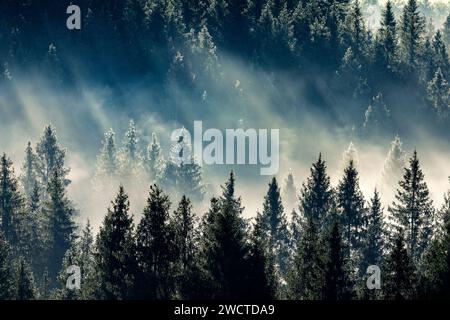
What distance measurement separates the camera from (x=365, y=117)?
6447 inches

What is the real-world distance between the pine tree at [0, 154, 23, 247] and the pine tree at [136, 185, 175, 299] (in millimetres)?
32553

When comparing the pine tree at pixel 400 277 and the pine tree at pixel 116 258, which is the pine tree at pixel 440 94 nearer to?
the pine tree at pixel 116 258

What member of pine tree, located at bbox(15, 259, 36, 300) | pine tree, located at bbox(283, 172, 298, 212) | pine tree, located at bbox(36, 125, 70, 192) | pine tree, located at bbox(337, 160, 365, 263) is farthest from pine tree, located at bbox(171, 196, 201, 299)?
pine tree, located at bbox(36, 125, 70, 192)

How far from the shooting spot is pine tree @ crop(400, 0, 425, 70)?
6673 inches

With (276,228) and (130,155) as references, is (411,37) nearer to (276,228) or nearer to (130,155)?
(130,155)

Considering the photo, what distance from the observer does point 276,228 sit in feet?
281

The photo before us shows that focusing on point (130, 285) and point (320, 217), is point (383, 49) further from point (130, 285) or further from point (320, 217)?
point (130, 285)

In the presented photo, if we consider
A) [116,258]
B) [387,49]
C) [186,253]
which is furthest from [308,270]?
[387,49]

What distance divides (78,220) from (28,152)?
10448 mm

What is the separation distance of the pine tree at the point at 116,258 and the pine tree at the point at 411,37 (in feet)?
386

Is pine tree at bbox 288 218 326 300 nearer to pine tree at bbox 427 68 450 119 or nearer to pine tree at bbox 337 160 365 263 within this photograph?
pine tree at bbox 337 160 365 263

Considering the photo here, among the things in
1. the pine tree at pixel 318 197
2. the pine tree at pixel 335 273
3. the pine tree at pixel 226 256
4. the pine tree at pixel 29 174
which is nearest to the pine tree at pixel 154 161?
the pine tree at pixel 29 174

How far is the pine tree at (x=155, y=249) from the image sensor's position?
56.8 meters
